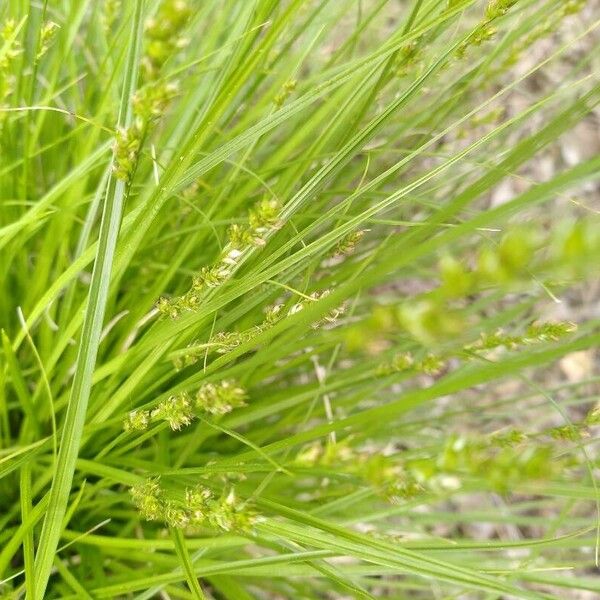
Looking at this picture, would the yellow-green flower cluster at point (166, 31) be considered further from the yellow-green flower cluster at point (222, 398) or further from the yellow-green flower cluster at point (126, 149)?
the yellow-green flower cluster at point (222, 398)

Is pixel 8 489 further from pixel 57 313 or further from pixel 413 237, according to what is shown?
pixel 413 237

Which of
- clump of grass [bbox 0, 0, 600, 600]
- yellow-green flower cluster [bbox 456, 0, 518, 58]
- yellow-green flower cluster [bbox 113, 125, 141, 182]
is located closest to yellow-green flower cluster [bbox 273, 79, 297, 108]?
clump of grass [bbox 0, 0, 600, 600]

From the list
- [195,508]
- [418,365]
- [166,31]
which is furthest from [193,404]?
[166,31]

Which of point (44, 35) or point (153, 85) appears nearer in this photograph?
point (153, 85)

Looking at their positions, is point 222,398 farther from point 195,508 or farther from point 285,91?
point 285,91

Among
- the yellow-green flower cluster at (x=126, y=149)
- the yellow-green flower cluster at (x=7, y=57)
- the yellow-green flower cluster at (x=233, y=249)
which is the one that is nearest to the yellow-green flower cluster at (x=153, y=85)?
the yellow-green flower cluster at (x=126, y=149)

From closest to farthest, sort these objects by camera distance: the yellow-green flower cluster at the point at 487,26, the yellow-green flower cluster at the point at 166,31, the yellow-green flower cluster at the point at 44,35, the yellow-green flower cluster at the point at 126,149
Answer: the yellow-green flower cluster at the point at 166,31
the yellow-green flower cluster at the point at 126,149
the yellow-green flower cluster at the point at 487,26
the yellow-green flower cluster at the point at 44,35

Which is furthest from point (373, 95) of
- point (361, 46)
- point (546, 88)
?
point (546, 88)

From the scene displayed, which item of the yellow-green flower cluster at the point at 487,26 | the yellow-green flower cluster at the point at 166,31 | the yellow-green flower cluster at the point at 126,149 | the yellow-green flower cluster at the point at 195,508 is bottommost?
the yellow-green flower cluster at the point at 195,508
